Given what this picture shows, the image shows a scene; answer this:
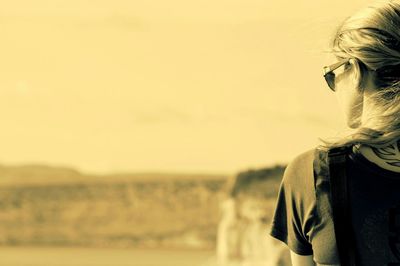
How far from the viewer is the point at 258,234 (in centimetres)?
4128

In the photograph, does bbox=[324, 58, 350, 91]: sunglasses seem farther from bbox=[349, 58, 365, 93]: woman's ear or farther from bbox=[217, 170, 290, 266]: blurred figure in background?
bbox=[217, 170, 290, 266]: blurred figure in background

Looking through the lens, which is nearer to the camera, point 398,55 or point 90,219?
point 398,55

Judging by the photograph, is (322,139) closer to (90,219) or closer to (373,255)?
(373,255)

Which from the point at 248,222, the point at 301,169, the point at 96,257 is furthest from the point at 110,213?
the point at 301,169

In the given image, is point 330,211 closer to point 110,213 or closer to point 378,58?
point 378,58

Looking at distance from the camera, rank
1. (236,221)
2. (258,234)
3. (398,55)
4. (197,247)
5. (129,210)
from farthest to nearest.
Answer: (129,210) → (197,247) → (236,221) → (258,234) → (398,55)

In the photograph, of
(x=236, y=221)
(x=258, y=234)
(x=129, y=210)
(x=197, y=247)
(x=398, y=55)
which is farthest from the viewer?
(x=129, y=210)

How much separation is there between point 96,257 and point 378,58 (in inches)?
3468

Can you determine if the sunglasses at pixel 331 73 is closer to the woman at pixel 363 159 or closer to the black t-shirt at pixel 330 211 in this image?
the woman at pixel 363 159

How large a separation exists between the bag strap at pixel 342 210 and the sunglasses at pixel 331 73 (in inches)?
5.7

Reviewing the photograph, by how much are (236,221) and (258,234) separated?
361 centimetres

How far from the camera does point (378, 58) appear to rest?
2.12 metres

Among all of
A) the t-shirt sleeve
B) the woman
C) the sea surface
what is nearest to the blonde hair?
the woman

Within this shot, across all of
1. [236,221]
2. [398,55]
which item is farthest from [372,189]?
[236,221]
